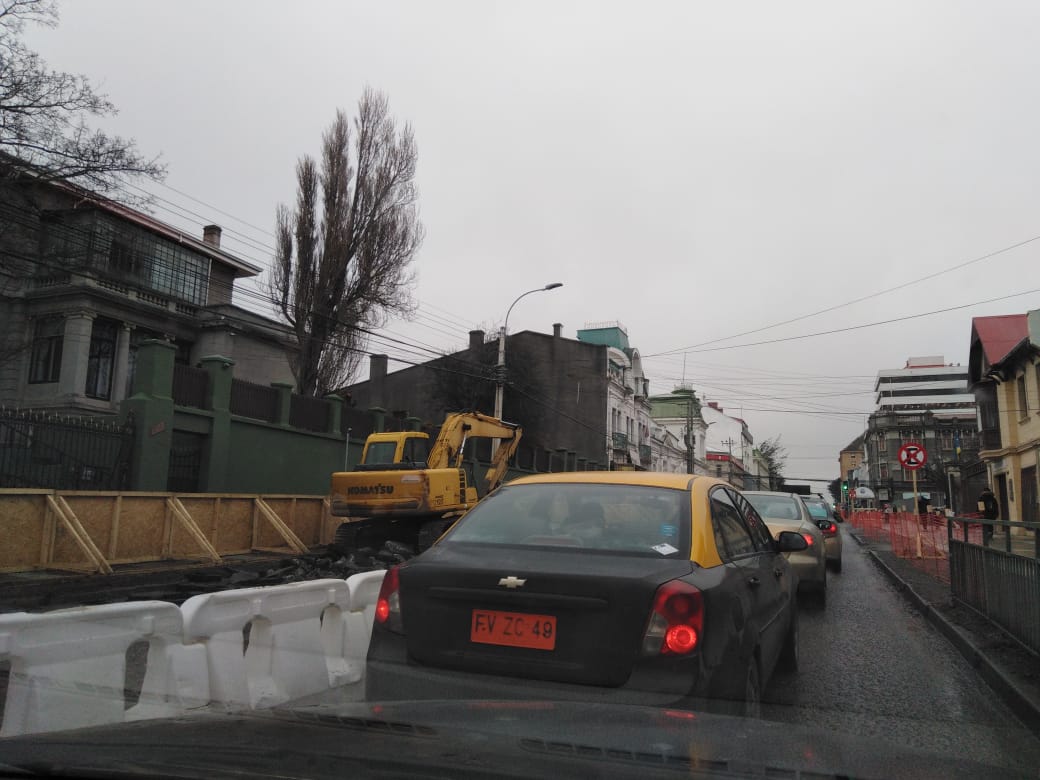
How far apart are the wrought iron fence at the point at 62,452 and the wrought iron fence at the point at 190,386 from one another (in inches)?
69.7

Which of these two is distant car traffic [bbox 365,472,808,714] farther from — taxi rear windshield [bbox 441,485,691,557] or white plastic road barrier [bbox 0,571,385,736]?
white plastic road barrier [bbox 0,571,385,736]

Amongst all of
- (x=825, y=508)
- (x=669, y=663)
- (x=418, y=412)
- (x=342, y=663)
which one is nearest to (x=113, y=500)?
(x=342, y=663)

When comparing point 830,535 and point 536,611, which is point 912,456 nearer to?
point 830,535

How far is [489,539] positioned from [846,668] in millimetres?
3931

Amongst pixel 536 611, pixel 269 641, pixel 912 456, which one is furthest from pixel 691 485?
pixel 912 456

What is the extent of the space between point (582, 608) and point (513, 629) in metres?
0.35

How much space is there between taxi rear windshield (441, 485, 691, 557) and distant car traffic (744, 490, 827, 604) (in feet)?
17.3

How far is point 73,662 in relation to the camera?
3.54 meters

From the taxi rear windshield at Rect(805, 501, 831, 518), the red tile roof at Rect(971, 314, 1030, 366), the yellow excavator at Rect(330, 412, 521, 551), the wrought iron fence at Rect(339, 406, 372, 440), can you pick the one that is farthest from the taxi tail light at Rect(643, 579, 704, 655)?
the red tile roof at Rect(971, 314, 1030, 366)

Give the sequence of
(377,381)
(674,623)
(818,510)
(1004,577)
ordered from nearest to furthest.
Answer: (674,623)
(1004,577)
(818,510)
(377,381)

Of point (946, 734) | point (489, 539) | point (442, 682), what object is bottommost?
point (946, 734)

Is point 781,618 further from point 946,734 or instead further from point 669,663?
point 669,663

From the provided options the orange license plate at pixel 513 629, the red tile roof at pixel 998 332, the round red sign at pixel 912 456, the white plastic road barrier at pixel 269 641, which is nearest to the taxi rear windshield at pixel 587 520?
the orange license plate at pixel 513 629

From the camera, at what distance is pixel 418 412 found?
47188 millimetres
